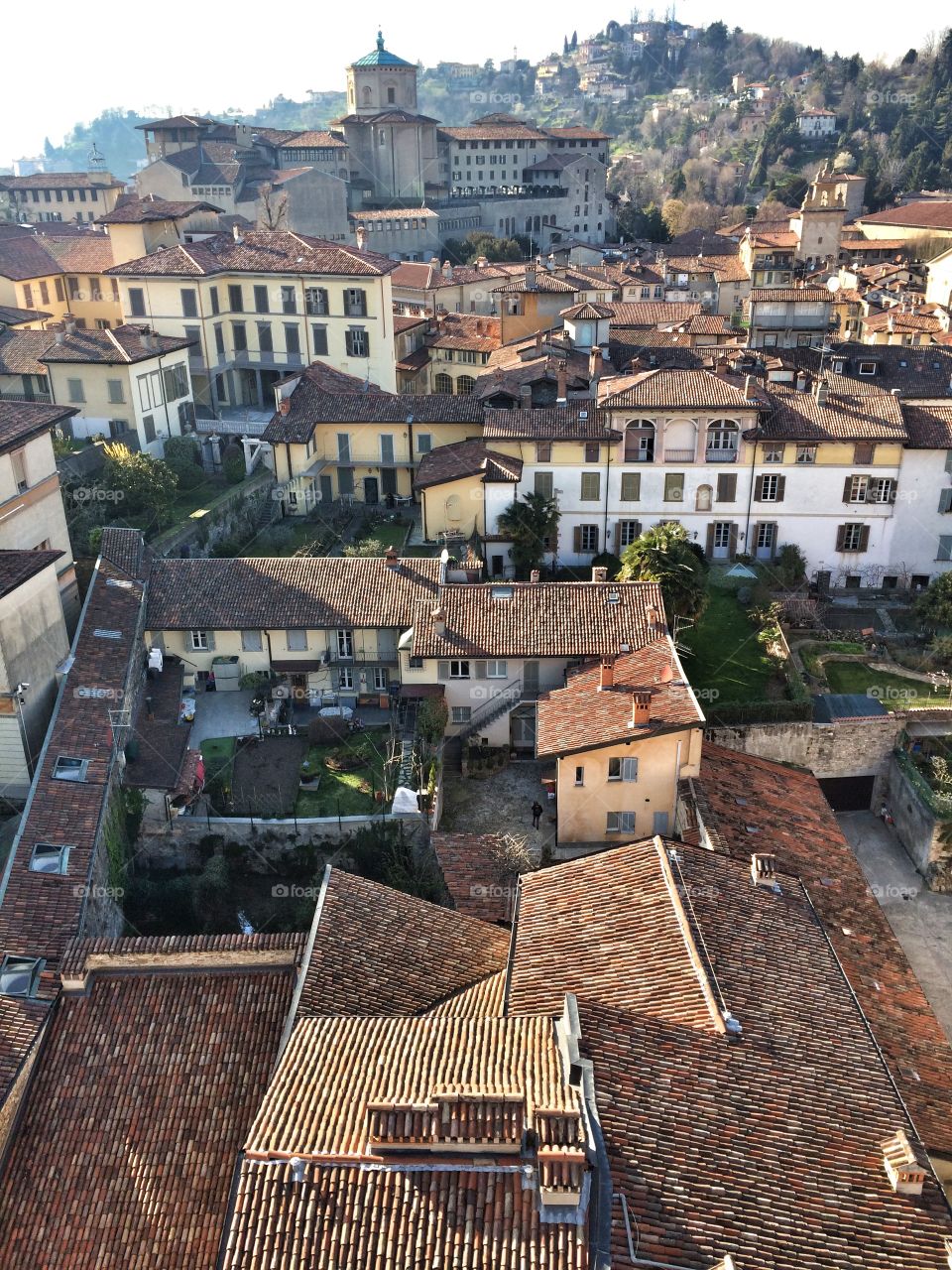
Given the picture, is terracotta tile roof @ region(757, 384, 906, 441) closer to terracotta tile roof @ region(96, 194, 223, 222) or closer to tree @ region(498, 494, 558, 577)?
tree @ region(498, 494, 558, 577)

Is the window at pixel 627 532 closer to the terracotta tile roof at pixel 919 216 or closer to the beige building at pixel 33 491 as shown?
the beige building at pixel 33 491

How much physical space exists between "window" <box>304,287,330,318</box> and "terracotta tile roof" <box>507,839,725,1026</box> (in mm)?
36801

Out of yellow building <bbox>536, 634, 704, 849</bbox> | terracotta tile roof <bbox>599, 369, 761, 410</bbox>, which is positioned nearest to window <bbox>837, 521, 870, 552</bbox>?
terracotta tile roof <bbox>599, 369, 761, 410</bbox>

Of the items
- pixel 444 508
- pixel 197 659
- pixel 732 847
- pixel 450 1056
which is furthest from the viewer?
pixel 444 508

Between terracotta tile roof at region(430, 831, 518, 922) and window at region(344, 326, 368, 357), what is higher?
window at region(344, 326, 368, 357)

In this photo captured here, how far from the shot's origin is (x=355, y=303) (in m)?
50.9

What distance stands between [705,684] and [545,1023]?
64.7 feet

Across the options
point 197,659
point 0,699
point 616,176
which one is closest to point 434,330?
point 197,659

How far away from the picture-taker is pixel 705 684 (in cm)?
3416

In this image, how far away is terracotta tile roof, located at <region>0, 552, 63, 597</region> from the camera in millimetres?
26812

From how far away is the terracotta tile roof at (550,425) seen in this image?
4056 cm

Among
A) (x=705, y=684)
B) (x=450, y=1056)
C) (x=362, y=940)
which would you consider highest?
(x=450, y=1056)

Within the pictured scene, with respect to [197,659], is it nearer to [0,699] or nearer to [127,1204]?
[0,699]

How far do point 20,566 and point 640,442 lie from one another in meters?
23.0
